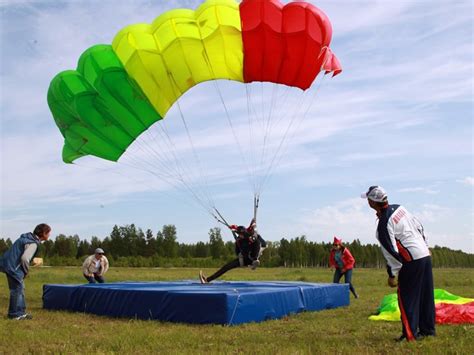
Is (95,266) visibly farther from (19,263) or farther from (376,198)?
(376,198)

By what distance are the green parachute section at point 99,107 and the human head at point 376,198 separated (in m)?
5.62

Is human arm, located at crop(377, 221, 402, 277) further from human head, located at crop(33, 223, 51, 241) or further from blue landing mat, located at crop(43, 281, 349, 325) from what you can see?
human head, located at crop(33, 223, 51, 241)

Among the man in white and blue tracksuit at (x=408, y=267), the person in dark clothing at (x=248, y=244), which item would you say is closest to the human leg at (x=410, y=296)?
the man in white and blue tracksuit at (x=408, y=267)

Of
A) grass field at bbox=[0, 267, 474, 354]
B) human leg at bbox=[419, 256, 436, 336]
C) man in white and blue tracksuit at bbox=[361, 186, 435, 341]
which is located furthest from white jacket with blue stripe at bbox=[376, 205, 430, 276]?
grass field at bbox=[0, 267, 474, 354]

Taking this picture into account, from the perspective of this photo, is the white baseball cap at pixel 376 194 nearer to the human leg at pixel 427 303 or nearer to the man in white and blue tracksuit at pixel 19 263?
the human leg at pixel 427 303

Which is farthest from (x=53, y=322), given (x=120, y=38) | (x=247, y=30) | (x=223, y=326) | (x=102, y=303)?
(x=247, y=30)

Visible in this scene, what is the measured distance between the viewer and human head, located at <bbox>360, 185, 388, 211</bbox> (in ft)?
19.6

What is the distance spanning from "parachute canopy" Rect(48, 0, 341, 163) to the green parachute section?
0.06ft

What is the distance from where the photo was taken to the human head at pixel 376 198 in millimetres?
5984

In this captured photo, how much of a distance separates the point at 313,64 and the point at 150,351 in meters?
6.62

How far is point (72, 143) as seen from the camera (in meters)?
10.7

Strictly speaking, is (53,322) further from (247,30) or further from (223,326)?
(247,30)

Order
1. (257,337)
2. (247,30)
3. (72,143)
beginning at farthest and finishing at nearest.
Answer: (72,143), (247,30), (257,337)

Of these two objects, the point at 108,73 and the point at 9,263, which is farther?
the point at 108,73
